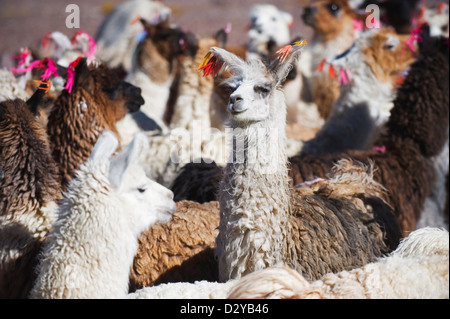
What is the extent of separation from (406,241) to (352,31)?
177 inches

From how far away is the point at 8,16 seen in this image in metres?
15.2

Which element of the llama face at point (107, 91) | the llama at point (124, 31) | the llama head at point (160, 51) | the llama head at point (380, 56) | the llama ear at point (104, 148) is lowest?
the llama ear at point (104, 148)

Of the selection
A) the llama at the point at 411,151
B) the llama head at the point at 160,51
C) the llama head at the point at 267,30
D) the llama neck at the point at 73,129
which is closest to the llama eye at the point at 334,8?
the llama head at the point at 267,30

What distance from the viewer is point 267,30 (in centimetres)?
715

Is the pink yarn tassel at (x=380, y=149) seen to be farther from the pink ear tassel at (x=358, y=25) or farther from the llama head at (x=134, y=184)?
the pink ear tassel at (x=358, y=25)

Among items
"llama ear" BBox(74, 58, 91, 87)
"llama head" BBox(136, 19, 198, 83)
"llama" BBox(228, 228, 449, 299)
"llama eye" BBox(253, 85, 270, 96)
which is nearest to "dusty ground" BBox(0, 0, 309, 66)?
"llama head" BBox(136, 19, 198, 83)

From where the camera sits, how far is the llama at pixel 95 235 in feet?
8.81

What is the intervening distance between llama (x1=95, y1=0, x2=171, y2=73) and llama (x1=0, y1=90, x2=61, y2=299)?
3995mm

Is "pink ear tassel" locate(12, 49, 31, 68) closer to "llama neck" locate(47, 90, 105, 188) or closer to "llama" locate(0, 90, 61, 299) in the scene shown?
"llama neck" locate(47, 90, 105, 188)

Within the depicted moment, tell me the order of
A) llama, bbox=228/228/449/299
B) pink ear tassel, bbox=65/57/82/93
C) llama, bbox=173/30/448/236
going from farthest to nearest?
llama, bbox=173/30/448/236, pink ear tassel, bbox=65/57/82/93, llama, bbox=228/228/449/299

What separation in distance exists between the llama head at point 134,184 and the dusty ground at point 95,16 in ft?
28.7

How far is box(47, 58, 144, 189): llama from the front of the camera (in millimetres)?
3879

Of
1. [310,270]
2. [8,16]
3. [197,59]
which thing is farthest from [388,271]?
[8,16]
